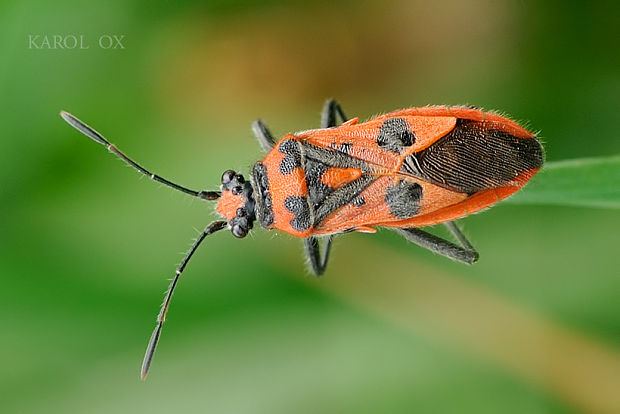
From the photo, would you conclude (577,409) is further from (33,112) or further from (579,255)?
(33,112)

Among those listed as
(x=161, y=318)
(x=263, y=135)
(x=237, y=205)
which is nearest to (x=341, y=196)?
(x=237, y=205)

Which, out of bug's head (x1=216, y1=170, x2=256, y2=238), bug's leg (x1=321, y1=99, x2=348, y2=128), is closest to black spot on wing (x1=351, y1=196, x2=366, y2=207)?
bug's head (x1=216, y1=170, x2=256, y2=238)

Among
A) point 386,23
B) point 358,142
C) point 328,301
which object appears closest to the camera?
point 358,142

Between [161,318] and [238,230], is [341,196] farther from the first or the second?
[161,318]

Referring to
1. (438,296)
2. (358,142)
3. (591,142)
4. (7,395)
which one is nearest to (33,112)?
(7,395)

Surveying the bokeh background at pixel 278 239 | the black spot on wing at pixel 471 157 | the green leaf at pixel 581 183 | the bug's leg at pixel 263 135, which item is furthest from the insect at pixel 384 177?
the bokeh background at pixel 278 239

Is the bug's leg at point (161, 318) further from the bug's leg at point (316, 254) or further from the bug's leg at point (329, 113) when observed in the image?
the bug's leg at point (329, 113)
